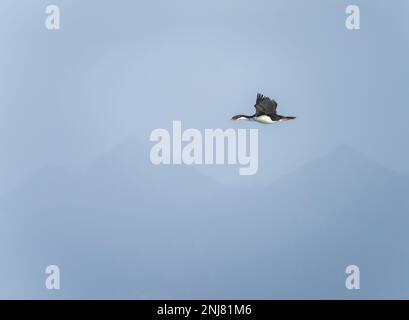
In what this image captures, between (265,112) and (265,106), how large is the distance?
0.20 feet

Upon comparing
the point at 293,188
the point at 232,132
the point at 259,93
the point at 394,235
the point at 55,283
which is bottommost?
the point at 55,283

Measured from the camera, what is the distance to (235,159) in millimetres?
5414

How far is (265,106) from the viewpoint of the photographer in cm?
535

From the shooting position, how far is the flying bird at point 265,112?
5348 mm

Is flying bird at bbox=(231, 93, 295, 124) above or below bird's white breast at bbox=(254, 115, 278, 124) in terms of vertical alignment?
above

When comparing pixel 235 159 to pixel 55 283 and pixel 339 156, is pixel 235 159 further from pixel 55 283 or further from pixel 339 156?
pixel 55 283

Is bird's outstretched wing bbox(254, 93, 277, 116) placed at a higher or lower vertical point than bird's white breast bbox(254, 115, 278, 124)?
higher

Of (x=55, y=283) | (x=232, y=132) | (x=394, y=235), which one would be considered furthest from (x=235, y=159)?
(x=55, y=283)

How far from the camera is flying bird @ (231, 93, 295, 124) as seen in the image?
5.35 m

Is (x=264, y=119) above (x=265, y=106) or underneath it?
underneath

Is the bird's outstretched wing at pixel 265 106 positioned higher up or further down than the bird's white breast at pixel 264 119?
higher up

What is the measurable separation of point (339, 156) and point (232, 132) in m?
1.12

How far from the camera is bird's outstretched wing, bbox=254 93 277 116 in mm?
5348

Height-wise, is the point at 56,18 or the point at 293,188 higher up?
the point at 56,18
